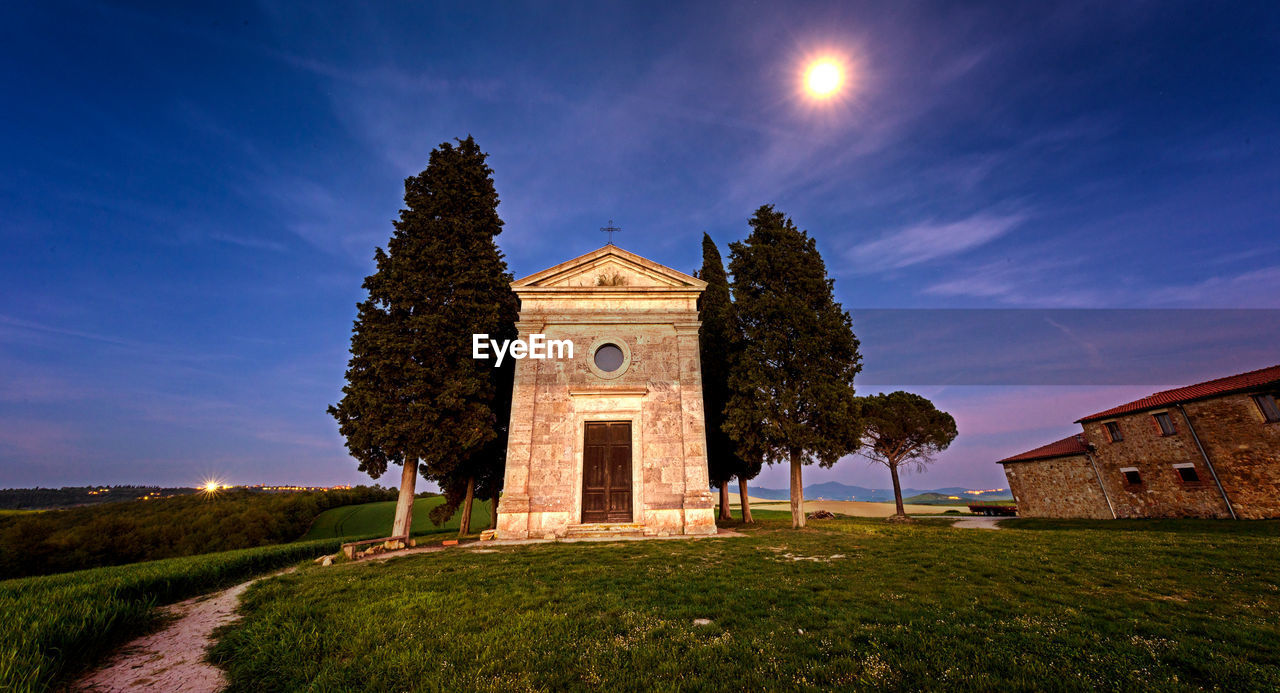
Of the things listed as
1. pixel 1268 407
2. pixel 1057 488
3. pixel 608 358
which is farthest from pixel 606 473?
pixel 1057 488

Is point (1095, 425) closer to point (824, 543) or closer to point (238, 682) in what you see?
point (824, 543)

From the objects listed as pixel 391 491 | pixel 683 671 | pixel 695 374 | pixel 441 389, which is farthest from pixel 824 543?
pixel 391 491

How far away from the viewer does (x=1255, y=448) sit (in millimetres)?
19125

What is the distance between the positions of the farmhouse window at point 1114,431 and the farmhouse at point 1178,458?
0.06 meters

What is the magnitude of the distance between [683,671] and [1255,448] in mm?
31666

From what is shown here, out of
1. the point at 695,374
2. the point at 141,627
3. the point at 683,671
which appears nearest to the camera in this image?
the point at 683,671

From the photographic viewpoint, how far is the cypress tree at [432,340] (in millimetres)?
14789

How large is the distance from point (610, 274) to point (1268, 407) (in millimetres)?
30328

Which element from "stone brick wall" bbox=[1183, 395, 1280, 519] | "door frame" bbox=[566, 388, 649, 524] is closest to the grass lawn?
"door frame" bbox=[566, 388, 649, 524]

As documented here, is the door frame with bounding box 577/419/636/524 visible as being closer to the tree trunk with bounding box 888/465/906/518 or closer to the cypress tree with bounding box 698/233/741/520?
the cypress tree with bounding box 698/233/741/520

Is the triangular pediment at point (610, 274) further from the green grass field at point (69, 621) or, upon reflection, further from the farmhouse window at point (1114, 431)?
the farmhouse window at point (1114, 431)

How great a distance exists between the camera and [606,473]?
15477 mm

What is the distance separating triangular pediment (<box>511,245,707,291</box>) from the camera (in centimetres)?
1744

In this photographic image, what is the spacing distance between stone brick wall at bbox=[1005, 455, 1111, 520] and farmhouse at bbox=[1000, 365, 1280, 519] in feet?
0.20
